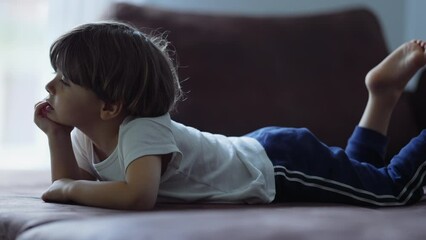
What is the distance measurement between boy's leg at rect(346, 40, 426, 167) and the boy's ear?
59cm

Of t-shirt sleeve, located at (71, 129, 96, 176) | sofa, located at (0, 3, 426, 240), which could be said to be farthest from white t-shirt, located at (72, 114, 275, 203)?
sofa, located at (0, 3, 426, 240)

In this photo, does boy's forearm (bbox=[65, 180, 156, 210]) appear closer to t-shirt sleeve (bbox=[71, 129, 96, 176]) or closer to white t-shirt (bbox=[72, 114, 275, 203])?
white t-shirt (bbox=[72, 114, 275, 203])

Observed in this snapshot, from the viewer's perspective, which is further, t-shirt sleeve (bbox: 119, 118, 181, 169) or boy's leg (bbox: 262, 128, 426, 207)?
boy's leg (bbox: 262, 128, 426, 207)

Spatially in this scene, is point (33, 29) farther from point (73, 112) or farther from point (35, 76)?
point (73, 112)

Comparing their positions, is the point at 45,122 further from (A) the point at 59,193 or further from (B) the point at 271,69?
(B) the point at 271,69

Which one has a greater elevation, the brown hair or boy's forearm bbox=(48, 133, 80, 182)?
the brown hair

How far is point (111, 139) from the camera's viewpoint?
1.25 meters

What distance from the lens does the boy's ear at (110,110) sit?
1.19m

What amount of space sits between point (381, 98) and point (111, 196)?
0.76 metres

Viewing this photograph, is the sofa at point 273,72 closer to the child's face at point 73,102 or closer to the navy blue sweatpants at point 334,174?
the navy blue sweatpants at point 334,174

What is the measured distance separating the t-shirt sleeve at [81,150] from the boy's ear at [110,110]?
5.4 inches

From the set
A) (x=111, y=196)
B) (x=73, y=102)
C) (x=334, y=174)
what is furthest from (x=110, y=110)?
(x=334, y=174)

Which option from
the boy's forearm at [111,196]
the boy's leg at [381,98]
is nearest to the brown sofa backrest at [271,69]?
the boy's leg at [381,98]

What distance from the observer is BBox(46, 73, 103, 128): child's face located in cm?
118
